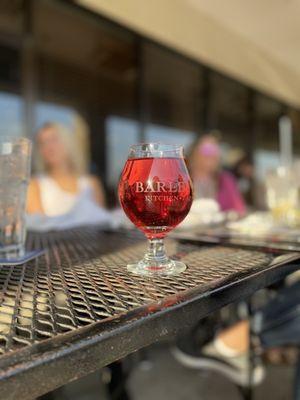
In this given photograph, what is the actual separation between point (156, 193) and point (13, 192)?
0.96ft

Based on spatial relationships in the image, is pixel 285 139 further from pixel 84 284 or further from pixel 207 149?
pixel 84 284

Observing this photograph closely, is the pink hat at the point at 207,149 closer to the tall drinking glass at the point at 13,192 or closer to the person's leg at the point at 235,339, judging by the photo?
the person's leg at the point at 235,339

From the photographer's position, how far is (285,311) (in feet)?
3.80

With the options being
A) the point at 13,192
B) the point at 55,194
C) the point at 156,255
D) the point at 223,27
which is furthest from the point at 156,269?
the point at 223,27

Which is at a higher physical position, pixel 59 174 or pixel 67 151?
pixel 67 151

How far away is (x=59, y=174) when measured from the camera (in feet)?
7.19

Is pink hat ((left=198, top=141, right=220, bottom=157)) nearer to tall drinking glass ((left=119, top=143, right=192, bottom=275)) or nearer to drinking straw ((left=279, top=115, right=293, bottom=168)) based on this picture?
tall drinking glass ((left=119, top=143, right=192, bottom=275))

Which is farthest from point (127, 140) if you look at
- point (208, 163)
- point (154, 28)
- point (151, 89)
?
point (208, 163)

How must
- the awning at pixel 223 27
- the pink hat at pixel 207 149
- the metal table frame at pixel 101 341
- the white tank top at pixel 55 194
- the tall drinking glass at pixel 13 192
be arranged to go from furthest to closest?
the awning at pixel 223 27
the pink hat at pixel 207 149
the white tank top at pixel 55 194
the tall drinking glass at pixel 13 192
the metal table frame at pixel 101 341

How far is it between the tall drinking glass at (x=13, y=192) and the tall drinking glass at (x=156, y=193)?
0.21 metres

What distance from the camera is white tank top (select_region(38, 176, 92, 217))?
80.2 inches

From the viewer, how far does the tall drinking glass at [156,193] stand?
0.49m

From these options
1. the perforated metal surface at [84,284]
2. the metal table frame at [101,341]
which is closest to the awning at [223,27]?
the perforated metal surface at [84,284]

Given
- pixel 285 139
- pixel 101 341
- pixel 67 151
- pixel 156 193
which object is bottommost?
pixel 101 341
